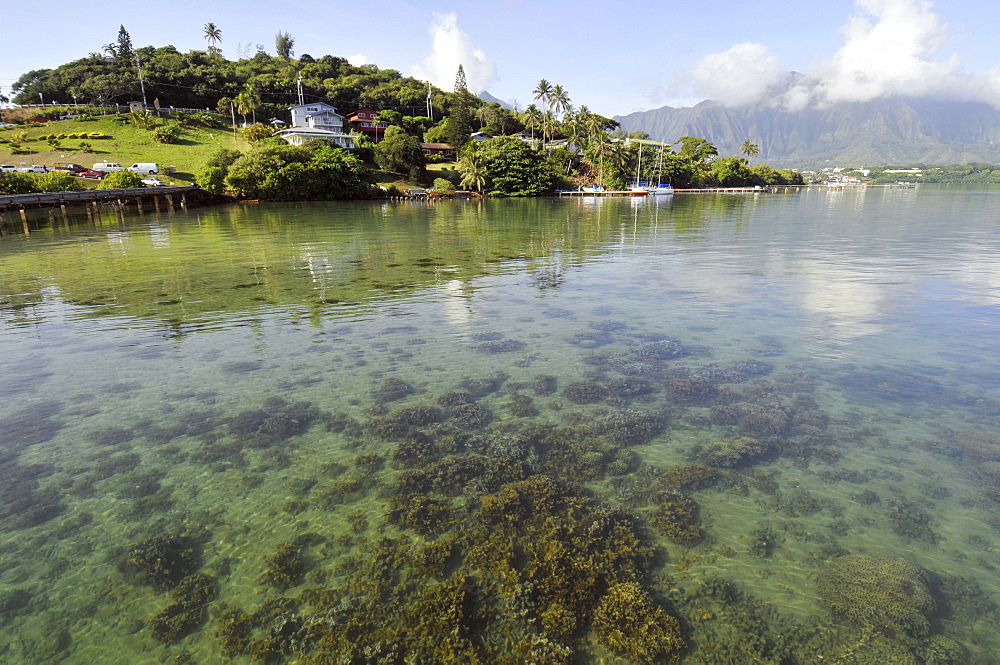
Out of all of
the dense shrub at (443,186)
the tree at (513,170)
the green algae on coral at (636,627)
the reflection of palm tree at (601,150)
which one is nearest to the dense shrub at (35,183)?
the dense shrub at (443,186)

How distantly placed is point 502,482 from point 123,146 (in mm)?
133710

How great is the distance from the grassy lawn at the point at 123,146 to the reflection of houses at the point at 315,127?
1125 centimetres

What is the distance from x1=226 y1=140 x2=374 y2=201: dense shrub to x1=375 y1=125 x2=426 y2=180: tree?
53.1 feet

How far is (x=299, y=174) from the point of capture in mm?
92000

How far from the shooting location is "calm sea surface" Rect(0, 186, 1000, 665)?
5.91m

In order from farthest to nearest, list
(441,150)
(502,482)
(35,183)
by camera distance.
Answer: (441,150) < (35,183) < (502,482)

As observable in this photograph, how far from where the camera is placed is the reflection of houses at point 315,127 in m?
120

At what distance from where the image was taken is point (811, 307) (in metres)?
19.2

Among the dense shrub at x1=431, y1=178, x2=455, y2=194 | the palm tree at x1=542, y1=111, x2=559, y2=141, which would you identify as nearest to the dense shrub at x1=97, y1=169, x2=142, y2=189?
the dense shrub at x1=431, y1=178, x2=455, y2=194

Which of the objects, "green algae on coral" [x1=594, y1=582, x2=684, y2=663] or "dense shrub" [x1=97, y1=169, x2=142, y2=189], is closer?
"green algae on coral" [x1=594, y1=582, x2=684, y2=663]

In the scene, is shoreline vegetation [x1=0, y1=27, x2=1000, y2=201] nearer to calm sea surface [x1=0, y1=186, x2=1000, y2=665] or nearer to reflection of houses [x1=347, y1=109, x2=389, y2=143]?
reflection of houses [x1=347, y1=109, x2=389, y2=143]

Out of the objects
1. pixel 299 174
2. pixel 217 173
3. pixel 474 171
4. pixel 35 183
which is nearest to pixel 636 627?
pixel 35 183

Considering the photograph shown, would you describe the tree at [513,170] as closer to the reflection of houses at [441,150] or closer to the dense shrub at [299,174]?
the reflection of houses at [441,150]

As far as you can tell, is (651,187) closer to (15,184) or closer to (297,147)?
(297,147)
